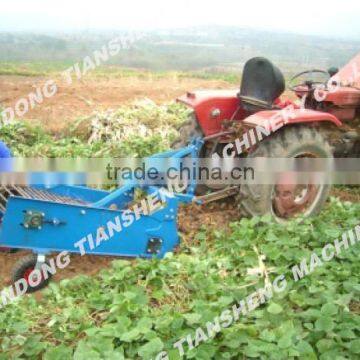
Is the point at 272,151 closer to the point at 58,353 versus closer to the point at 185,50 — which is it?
the point at 58,353

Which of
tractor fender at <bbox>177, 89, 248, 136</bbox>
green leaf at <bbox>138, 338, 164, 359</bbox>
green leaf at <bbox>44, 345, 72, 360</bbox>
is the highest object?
tractor fender at <bbox>177, 89, 248, 136</bbox>

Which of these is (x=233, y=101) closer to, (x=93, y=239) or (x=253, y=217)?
(x=253, y=217)

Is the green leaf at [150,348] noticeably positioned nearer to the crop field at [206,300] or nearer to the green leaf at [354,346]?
the crop field at [206,300]

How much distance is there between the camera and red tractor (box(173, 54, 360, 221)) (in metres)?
4.51

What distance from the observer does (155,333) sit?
278 cm

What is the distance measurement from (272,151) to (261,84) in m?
0.70

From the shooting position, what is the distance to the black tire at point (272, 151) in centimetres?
448

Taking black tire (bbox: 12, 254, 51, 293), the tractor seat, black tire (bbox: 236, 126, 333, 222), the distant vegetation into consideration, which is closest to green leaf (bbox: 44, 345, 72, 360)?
black tire (bbox: 12, 254, 51, 293)

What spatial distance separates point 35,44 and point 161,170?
7995 millimetres

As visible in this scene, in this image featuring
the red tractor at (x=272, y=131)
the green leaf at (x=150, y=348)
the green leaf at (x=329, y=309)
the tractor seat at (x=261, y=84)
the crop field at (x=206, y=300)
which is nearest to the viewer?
the green leaf at (x=150, y=348)

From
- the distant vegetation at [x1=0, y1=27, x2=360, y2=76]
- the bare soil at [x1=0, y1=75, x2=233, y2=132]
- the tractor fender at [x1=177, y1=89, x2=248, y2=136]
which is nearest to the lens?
the tractor fender at [x1=177, y1=89, x2=248, y2=136]

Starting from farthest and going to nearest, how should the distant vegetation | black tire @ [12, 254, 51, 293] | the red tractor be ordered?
the distant vegetation
the red tractor
black tire @ [12, 254, 51, 293]

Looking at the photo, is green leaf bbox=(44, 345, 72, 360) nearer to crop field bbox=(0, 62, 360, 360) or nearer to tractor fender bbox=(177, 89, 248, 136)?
crop field bbox=(0, 62, 360, 360)

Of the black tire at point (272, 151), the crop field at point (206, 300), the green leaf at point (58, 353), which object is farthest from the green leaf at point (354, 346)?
the black tire at point (272, 151)
